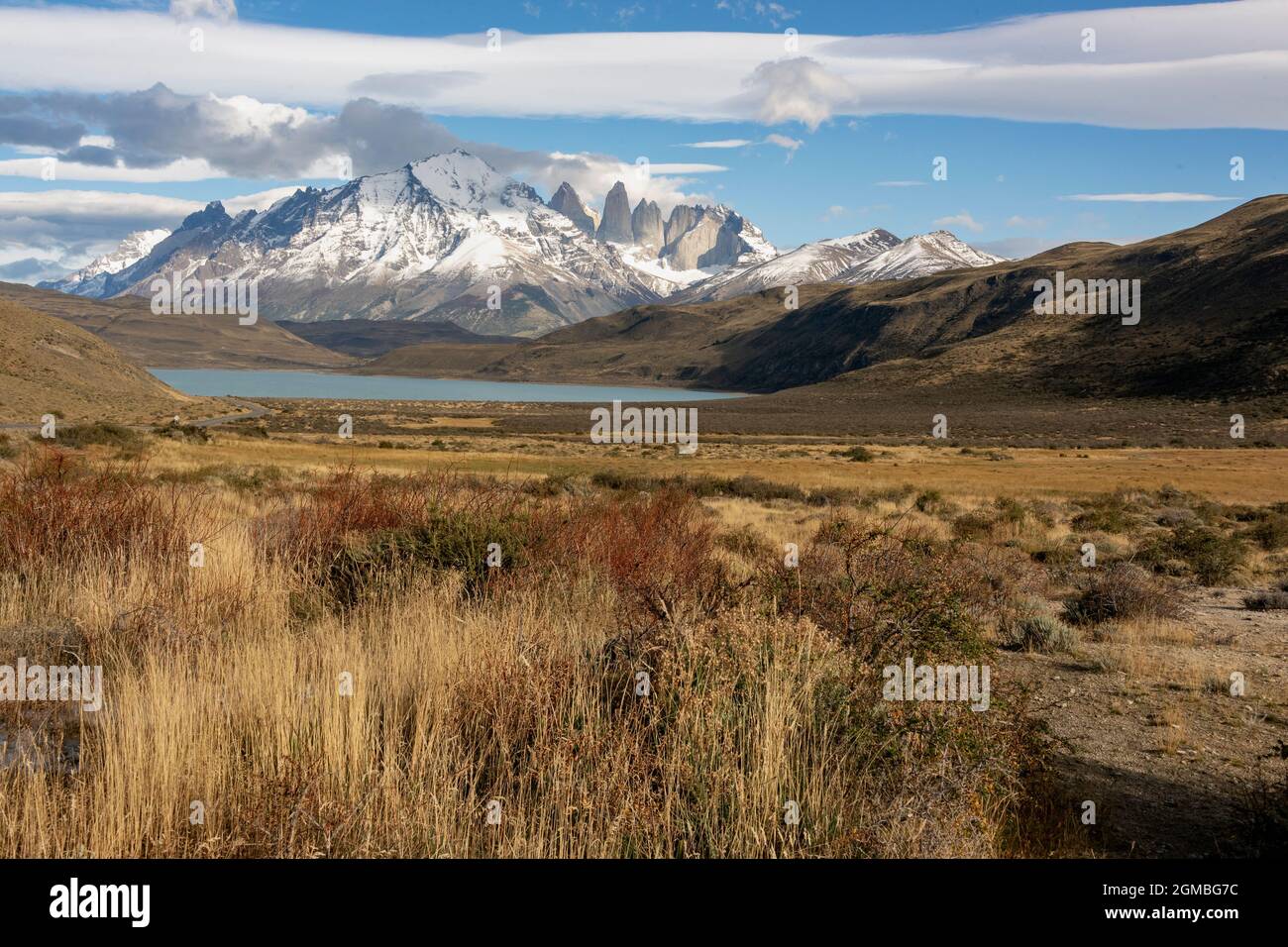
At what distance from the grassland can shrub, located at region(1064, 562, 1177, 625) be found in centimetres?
5

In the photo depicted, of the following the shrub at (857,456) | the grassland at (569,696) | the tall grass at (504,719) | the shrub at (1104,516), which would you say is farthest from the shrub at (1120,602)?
the shrub at (857,456)

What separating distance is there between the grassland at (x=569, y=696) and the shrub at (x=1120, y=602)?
46 millimetres

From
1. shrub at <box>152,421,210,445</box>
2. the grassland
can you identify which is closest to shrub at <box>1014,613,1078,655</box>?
the grassland

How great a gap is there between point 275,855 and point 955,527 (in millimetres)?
21336

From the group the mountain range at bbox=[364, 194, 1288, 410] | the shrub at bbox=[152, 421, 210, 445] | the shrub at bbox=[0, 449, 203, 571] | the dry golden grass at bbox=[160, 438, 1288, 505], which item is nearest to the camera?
the shrub at bbox=[0, 449, 203, 571]

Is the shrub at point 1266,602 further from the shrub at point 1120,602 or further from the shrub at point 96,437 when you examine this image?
the shrub at point 96,437

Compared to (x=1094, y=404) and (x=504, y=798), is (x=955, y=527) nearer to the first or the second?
(x=504, y=798)

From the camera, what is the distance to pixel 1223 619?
12.3 meters

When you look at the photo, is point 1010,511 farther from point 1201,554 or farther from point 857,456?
point 857,456

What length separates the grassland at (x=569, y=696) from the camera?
3820 mm

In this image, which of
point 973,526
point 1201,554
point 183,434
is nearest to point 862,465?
point 973,526

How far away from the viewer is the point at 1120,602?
11.8 metres

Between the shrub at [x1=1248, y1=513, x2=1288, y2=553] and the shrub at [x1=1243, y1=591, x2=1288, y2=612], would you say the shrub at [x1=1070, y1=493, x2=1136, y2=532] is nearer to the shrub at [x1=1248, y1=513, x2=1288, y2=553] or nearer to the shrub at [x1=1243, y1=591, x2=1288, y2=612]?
the shrub at [x1=1248, y1=513, x2=1288, y2=553]

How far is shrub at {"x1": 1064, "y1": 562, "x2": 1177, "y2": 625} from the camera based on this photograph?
38.1 feet
